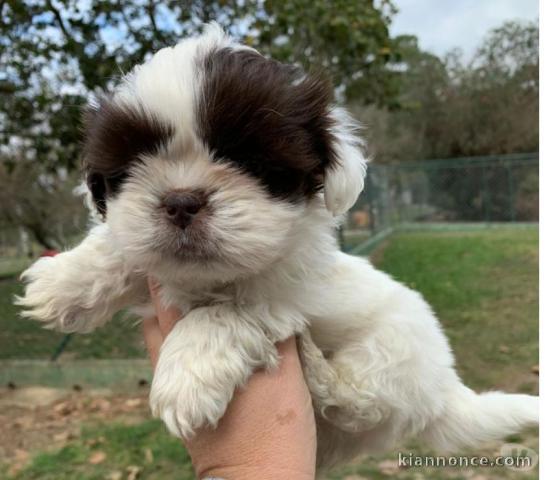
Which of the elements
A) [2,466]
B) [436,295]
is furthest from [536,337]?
[2,466]

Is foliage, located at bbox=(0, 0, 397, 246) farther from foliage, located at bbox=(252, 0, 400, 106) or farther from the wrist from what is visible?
the wrist

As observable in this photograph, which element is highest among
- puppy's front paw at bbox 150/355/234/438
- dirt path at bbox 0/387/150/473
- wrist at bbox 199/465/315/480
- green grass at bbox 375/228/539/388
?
puppy's front paw at bbox 150/355/234/438

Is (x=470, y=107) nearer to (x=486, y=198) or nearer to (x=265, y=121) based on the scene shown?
(x=486, y=198)

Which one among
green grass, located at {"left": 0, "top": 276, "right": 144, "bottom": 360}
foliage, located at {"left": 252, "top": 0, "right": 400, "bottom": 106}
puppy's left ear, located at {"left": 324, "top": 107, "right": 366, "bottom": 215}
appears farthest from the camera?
green grass, located at {"left": 0, "top": 276, "right": 144, "bottom": 360}

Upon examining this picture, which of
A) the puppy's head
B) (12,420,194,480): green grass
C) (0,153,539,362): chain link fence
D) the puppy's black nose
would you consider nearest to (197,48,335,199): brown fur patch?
the puppy's head

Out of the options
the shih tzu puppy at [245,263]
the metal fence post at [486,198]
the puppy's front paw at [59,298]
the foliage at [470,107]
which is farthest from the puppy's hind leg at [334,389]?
the foliage at [470,107]

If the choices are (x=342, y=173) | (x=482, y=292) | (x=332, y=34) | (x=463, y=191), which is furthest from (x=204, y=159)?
(x=463, y=191)
